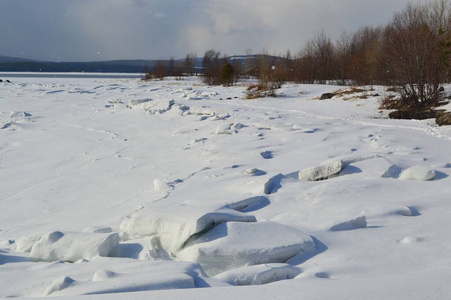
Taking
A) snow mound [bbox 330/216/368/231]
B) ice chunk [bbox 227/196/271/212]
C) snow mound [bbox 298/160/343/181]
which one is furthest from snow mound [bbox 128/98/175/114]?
snow mound [bbox 330/216/368/231]

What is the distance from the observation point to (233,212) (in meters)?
3.49

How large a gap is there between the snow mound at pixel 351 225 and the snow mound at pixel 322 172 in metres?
1.69

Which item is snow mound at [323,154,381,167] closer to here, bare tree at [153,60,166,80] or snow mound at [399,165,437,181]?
snow mound at [399,165,437,181]

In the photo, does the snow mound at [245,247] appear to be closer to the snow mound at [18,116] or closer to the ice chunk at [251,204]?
the ice chunk at [251,204]

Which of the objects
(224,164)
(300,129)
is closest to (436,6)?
(300,129)

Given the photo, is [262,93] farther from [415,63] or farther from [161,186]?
[161,186]

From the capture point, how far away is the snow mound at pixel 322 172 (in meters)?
5.11

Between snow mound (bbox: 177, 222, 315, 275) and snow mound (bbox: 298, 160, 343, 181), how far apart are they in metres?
2.11

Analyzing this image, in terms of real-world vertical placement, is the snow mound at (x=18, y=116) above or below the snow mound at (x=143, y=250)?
below

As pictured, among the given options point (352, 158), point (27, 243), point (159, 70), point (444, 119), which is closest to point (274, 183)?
point (352, 158)

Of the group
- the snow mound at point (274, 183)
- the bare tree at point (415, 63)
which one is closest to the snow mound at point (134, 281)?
the snow mound at point (274, 183)

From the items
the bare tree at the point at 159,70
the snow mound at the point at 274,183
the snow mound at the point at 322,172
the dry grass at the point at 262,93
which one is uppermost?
the bare tree at the point at 159,70

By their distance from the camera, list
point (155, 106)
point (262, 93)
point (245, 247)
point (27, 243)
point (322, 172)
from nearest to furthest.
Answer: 1. point (245, 247)
2. point (27, 243)
3. point (322, 172)
4. point (155, 106)
5. point (262, 93)

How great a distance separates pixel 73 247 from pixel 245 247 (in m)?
1.33
